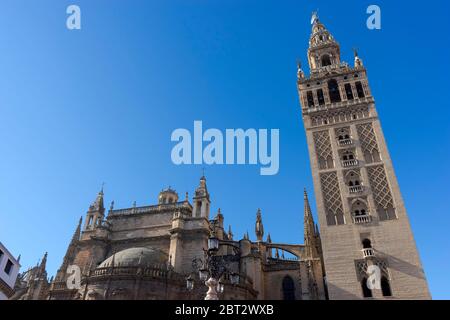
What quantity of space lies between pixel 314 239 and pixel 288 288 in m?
5.01

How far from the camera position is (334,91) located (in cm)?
3684

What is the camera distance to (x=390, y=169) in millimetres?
29828

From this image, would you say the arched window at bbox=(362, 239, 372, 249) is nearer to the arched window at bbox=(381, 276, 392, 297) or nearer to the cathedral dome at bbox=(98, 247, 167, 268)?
the arched window at bbox=(381, 276, 392, 297)

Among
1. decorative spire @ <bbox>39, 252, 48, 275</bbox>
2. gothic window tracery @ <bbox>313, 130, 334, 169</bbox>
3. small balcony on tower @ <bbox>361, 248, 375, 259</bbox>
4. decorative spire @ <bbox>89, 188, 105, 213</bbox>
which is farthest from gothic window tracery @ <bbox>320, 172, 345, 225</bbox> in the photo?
decorative spire @ <bbox>39, 252, 48, 275</bbox>

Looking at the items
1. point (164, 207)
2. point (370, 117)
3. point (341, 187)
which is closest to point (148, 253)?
point (164, 207)

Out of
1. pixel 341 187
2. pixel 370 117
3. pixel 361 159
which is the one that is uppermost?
pixel 370 117

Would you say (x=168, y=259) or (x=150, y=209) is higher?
(x=150, y=209)

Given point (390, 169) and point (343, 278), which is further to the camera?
point (390, 169)

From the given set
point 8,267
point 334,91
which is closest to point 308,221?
point 334,91

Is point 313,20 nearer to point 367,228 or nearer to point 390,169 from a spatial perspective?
point 390,169

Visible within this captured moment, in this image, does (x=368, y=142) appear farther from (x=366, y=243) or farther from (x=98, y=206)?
(x=98, y=206)

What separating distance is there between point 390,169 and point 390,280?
914 centimetres
